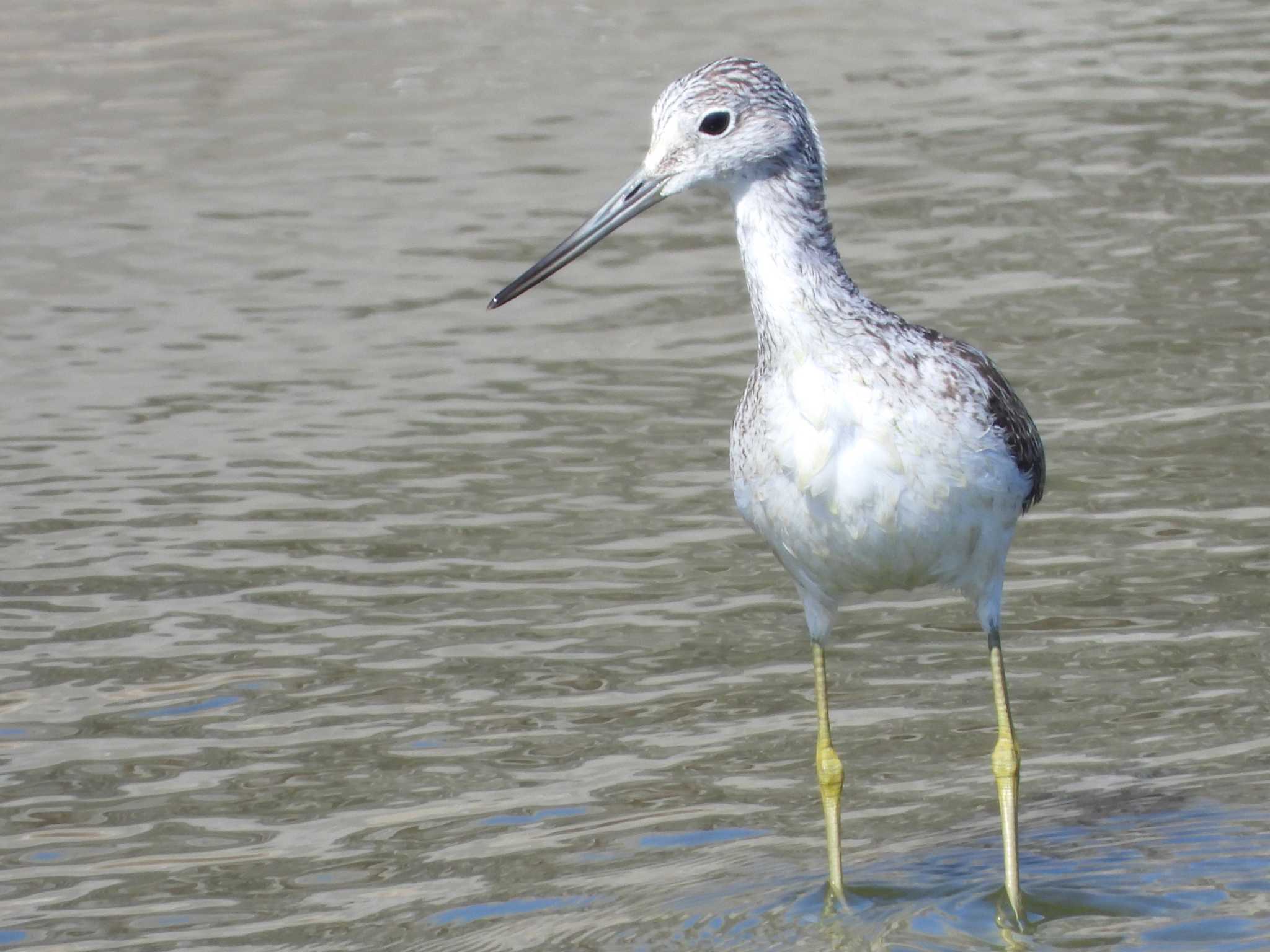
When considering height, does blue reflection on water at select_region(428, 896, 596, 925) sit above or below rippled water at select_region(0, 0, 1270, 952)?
below

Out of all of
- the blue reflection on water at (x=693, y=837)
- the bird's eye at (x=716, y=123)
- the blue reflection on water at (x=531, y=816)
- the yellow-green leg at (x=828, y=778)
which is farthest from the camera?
the blue reflection on water at (x=531, y=816)

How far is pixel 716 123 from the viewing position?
641 cm

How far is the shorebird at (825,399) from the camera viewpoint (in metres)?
6.16

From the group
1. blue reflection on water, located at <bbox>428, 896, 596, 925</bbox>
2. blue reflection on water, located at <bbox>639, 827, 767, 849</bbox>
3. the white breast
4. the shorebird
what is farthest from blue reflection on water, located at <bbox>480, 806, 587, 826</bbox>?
the white breast

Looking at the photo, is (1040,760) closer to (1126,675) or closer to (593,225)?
(1126,675)

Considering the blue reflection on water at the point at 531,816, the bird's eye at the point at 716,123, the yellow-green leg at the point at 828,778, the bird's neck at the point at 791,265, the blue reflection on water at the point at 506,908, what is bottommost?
the blue reflection on water at the point at 506,908

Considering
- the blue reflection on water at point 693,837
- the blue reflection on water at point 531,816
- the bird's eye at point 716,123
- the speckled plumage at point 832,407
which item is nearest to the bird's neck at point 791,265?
the speckled plumage at point 832,407

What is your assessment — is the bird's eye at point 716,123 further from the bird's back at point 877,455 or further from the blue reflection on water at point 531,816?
the blue reflection on water at point 531,816

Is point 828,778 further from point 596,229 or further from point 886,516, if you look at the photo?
point 596,229

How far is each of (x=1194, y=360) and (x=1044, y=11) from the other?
9319mm

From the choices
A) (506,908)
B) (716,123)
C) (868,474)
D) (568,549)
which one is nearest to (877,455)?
(868,474)

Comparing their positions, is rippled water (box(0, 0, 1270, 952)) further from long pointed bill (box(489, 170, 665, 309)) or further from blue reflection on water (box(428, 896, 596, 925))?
long pointed bill (box(489, 170, 665, 309))

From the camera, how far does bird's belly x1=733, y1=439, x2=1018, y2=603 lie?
6152 millimetres

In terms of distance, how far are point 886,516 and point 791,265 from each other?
0.75 m
